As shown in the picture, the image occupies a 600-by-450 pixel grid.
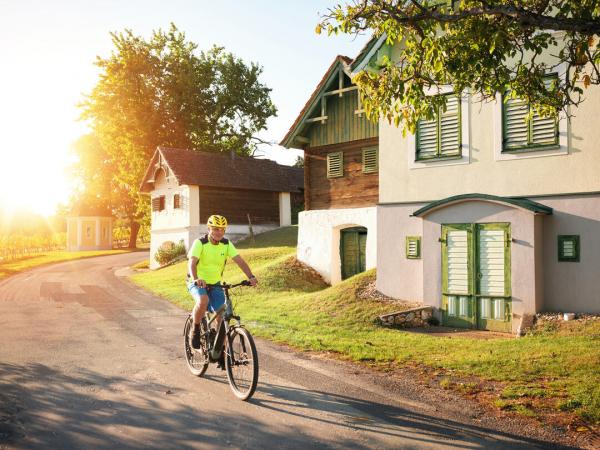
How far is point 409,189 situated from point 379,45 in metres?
3.93

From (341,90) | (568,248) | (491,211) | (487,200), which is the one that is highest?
(341,90)

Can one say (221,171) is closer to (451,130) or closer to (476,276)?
(451,130)

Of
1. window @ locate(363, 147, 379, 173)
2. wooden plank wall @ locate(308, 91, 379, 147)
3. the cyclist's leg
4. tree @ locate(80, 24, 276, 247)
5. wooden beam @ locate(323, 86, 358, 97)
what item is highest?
tree @ locate(80, 24, 276, 247)

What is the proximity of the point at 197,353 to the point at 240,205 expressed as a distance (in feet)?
99.8

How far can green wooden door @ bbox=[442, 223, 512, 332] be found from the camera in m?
12.8

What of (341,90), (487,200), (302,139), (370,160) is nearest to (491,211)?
(487,200)

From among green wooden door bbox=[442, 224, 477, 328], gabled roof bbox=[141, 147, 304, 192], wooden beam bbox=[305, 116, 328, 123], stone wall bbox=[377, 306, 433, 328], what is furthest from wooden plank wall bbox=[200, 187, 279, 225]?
green wooden door bbox=[442, 224, 477, 328]

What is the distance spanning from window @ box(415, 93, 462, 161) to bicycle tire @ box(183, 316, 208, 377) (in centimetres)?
879

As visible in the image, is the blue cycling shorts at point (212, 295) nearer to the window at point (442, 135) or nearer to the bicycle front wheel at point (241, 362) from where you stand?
the bicycle front wheel at point (241, 362)

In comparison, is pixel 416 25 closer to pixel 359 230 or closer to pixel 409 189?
pixel 409 189

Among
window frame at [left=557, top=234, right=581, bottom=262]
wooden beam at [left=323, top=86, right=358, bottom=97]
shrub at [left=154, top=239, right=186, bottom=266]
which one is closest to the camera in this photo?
window frame at [left=557, top=234, right=581, bottom=262]

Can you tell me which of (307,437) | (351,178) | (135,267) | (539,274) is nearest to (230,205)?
(135,267)

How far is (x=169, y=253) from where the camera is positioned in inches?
1345

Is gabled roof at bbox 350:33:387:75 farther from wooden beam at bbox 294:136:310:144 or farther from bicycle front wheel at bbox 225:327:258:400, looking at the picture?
bicycle front wheel at bbox 225:327:258:400
